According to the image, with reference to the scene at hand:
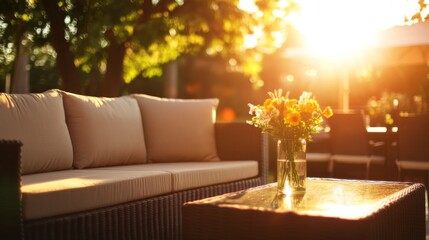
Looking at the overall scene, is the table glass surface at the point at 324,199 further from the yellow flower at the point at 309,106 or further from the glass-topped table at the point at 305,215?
the yellow flower at the point at 309,106

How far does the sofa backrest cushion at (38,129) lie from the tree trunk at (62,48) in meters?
4.09

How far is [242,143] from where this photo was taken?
13.2 feet

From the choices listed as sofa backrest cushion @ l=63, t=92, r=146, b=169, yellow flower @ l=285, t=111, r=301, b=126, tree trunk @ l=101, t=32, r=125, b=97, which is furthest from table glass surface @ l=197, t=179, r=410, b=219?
tree trunk @ l=101, t=32, r=125, b=97

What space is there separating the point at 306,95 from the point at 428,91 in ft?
15.7

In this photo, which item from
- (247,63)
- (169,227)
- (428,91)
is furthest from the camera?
(247,63)

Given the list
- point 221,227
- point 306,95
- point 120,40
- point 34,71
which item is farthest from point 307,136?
point 34,71

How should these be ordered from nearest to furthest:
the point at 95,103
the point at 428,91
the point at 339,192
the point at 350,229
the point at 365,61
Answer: the point at 350,229 → the point at 339,192 → the point at 95,103 → the point at 428,91 → the point at 365,61

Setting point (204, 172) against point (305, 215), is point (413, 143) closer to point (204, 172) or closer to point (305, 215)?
point (204, 172)

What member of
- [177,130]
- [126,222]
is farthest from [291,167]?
[177,130]

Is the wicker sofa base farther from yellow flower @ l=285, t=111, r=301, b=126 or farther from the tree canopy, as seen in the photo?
the tree canopy

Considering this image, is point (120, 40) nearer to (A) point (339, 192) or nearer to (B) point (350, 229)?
(A) point (339, 192)

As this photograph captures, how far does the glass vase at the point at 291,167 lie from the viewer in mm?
2742

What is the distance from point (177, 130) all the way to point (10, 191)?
1.92 meters

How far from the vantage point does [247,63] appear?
9656 millimetres
